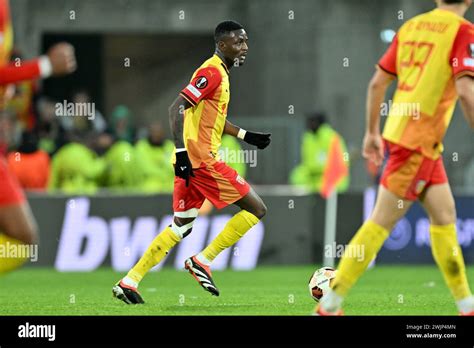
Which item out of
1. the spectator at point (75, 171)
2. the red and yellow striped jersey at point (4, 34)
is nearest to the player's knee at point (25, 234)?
the red and yellow striped jersey at point (4, 34)

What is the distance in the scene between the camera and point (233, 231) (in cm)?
1166

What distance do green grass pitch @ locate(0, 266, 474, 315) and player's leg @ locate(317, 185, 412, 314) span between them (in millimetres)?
1732

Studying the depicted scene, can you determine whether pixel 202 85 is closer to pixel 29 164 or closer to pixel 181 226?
pixel 181 226

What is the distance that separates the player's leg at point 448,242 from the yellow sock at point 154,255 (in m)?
3.16

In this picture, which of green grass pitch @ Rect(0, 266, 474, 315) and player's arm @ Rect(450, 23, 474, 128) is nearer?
player's arm @ Rect(450, 23, 474, 128)

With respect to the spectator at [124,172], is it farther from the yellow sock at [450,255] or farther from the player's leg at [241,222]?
the yellow sock at [450,255]

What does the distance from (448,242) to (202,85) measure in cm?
316

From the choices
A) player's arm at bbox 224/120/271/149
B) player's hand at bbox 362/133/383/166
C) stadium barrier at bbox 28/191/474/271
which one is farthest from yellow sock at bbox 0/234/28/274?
stadium barrier at bbox 28/191/474/271

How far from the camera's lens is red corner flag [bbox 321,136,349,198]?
18266mm

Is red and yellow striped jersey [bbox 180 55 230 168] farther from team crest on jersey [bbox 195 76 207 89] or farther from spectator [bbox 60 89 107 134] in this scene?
spectator [bbox 60 89 107 134]

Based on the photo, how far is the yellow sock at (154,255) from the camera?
11.3 meters
